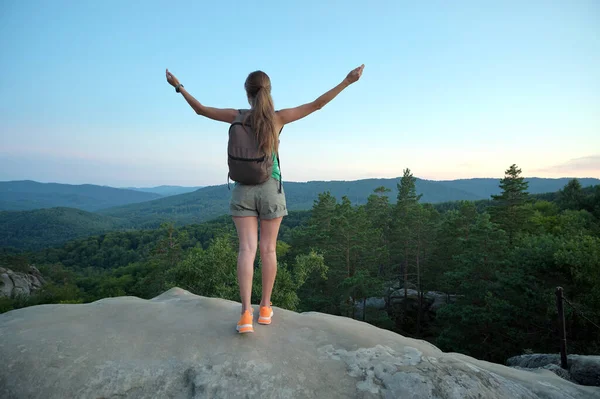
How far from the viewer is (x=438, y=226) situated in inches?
1280

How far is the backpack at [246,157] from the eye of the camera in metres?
3.33

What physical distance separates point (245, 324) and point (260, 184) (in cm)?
160

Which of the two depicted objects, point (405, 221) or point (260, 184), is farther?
point (405, 221)

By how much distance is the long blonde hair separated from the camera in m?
3.32

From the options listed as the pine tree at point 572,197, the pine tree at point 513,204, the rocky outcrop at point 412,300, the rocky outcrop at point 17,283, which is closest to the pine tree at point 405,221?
the rocky outcrop at point 412,300

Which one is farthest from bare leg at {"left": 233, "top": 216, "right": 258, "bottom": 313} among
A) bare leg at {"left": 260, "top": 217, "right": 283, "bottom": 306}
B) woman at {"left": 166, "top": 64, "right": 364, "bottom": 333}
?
bare leg at {"left": 260, "top": 217, "right": 283, "bottom": 306}

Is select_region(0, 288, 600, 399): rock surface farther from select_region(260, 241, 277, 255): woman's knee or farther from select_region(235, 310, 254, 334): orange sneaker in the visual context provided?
select_region(260, 241, 277, 255): woman's knee

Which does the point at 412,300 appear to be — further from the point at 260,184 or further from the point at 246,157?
the point at 246,157

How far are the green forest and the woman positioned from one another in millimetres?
8101

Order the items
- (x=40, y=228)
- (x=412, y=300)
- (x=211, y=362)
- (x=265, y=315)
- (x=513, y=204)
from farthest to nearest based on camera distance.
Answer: (x=40, y=228) < (x=412, y=300) < (x=513, y=204) < (x=265, y=315) < (x=211, y=362)

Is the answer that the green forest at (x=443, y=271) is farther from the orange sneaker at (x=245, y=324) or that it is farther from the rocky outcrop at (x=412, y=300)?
the orange sneaker at (x=245, y=324)

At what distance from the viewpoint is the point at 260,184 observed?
347 centimetres

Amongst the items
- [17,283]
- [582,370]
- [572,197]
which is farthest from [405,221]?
[17,283]

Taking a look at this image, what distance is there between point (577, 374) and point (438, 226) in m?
27.7
